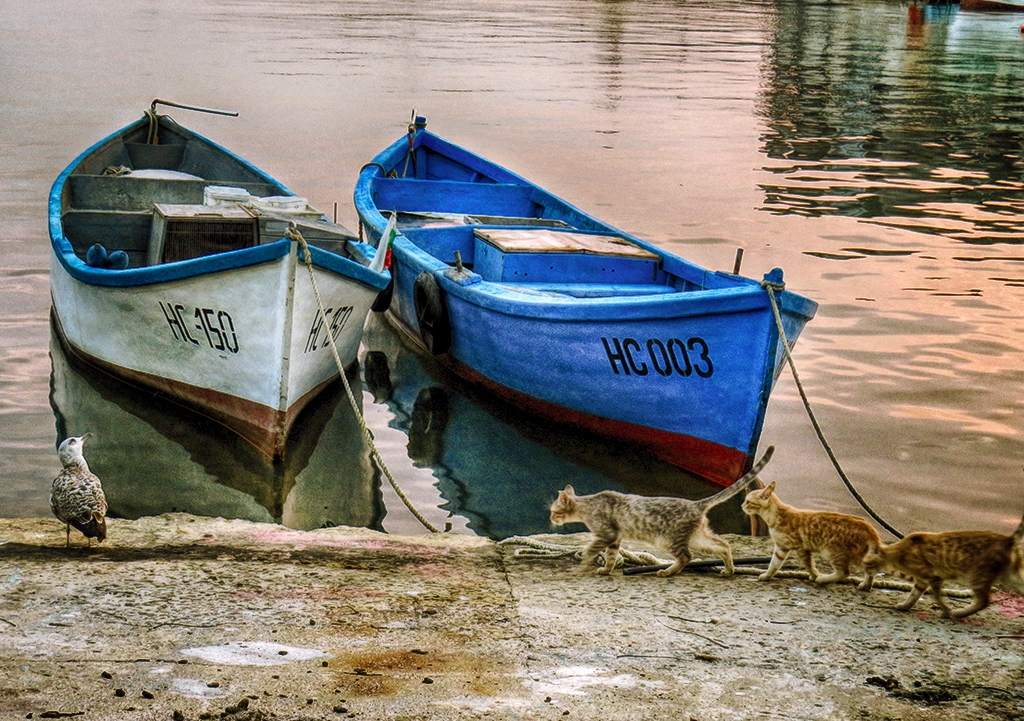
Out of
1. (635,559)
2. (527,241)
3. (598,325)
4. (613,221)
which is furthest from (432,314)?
(613,221)

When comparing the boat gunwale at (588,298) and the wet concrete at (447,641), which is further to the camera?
the boat gunwale at (588,298)

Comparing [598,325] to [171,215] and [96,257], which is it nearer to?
[171,215]

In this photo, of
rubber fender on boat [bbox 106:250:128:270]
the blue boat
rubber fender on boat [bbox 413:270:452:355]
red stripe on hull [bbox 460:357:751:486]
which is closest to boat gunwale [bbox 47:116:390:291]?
rubber fender on boat [bbox 106:250:128:270]

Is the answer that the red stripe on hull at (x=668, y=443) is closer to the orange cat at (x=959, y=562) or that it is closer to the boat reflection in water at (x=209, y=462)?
the boat reflection in water at (x=209, y=462)

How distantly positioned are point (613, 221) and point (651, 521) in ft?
39.5

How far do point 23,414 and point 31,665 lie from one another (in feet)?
18.7

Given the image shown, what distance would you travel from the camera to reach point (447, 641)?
14.8 ft

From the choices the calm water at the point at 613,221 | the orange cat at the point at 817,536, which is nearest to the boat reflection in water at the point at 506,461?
the calm water at the point at 613,221

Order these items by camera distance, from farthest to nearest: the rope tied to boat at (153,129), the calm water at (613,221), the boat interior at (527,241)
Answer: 1. the rope tied to boat at (153,129)
2. the boat interior at (527,241)
3. the calm water at (613,221)

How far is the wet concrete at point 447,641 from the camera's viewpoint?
3.92m

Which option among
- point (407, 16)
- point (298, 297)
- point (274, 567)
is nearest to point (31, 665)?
point (274, 567)

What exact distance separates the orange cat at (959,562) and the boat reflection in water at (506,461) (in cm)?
283

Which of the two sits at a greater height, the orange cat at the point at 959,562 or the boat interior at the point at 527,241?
the boat interior at the point at 527,241

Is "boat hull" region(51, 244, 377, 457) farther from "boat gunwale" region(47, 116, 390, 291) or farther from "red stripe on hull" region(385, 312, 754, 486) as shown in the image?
"red stripe on hull" region(385, 312, 754, 486)
